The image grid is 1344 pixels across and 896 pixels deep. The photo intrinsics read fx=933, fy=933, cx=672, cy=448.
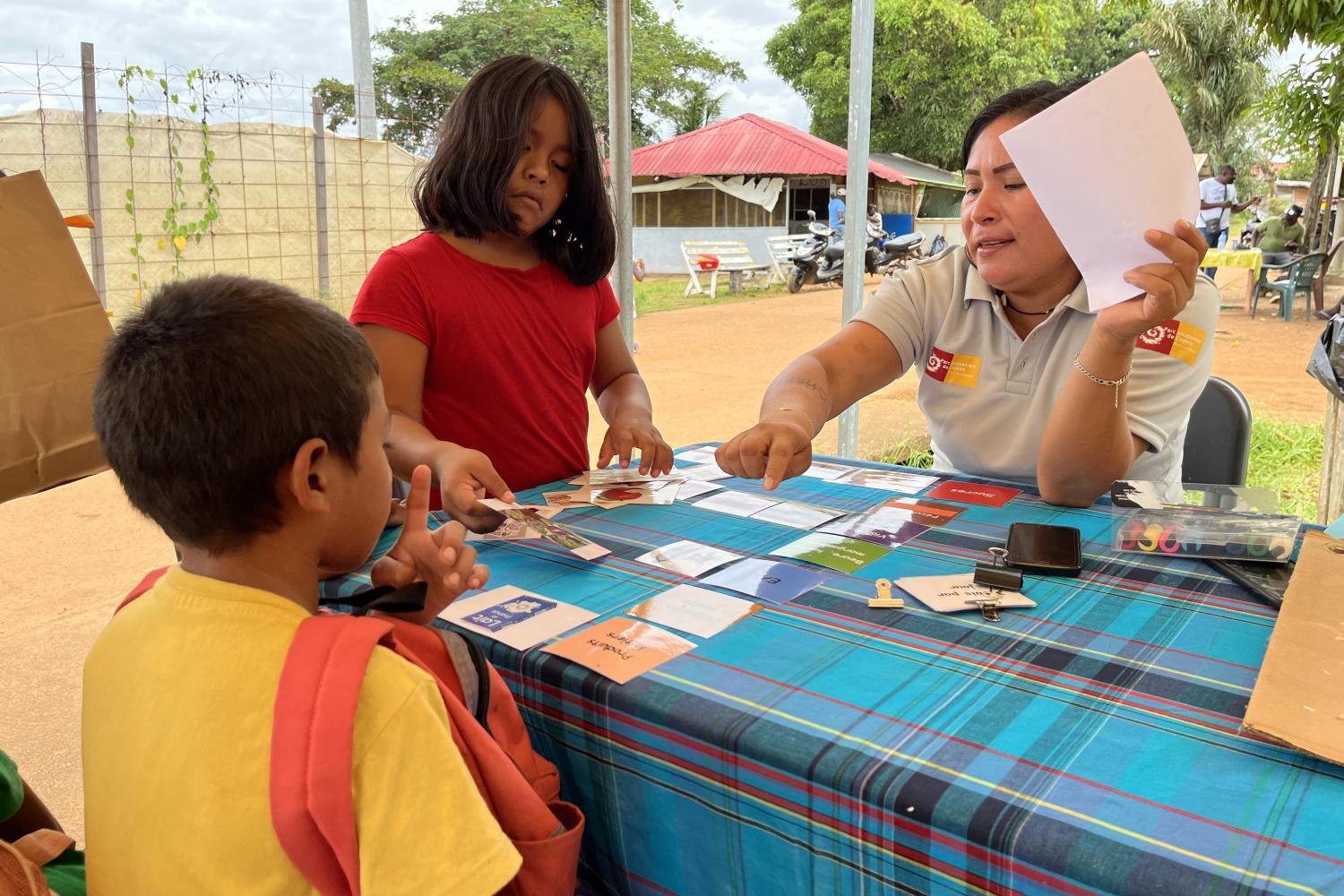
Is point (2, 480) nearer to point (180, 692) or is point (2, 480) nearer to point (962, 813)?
point (180, 692)

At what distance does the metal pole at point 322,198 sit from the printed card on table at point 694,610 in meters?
5.40

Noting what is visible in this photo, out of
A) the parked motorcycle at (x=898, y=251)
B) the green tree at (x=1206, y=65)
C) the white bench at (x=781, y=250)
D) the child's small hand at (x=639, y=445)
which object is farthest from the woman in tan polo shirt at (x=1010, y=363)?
the green tree at (x=1206, y=65)

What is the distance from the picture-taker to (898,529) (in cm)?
151

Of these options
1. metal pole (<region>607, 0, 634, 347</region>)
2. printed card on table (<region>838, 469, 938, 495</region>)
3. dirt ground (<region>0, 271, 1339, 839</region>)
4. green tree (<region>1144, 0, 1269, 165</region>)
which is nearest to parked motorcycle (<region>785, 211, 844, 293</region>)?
dirt ground (<region>0, 271, 1339, 839</region>)

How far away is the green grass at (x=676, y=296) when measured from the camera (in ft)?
45.0

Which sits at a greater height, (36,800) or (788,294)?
(788,294)

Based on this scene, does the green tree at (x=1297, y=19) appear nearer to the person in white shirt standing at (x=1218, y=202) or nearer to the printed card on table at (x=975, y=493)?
the printed card on table at (x=975, y=493)

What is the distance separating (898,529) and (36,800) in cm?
125

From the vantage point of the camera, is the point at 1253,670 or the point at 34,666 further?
the point at 34,666

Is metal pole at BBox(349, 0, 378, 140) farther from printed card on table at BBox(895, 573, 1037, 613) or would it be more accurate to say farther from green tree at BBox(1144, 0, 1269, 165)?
green tree at BBox(1144, 0, 1269, 165)

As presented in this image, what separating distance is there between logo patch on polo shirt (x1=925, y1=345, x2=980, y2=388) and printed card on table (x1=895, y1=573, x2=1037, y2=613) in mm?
756

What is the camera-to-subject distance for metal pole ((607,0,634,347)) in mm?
2930

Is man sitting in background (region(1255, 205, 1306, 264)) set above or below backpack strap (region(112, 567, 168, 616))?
above

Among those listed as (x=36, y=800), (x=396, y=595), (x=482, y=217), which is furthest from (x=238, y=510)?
(x=482, y=217)
